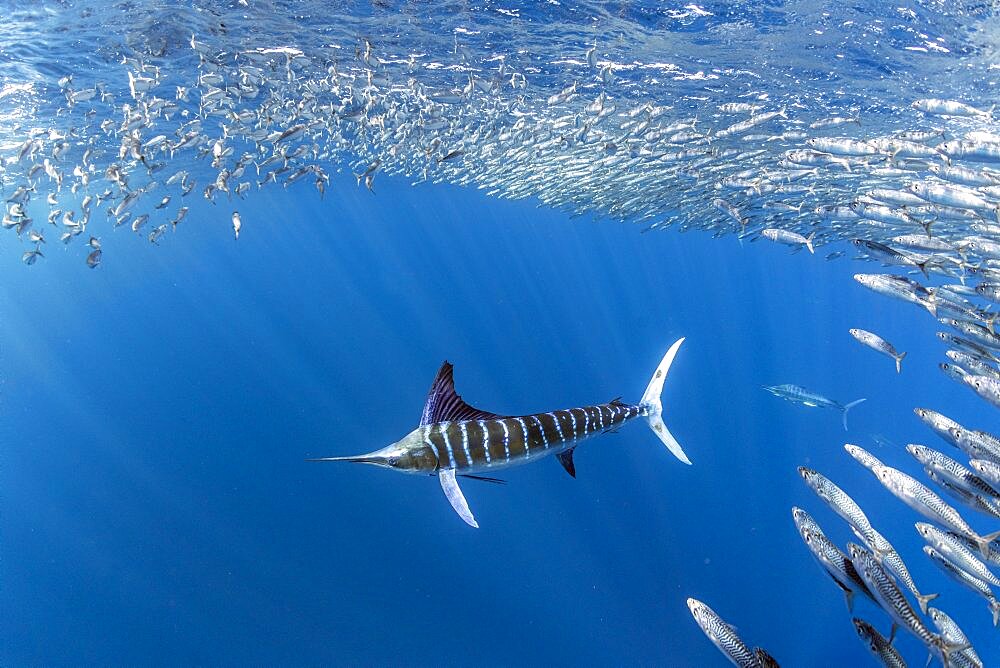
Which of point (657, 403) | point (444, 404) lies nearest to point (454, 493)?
point (444, 404)

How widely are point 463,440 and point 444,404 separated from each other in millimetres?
352

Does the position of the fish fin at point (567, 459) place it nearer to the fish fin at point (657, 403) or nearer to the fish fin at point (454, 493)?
the fish fin at point (657, 403)

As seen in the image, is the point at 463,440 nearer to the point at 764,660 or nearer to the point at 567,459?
the point at 567,459

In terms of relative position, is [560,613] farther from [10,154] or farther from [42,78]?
[10,154]

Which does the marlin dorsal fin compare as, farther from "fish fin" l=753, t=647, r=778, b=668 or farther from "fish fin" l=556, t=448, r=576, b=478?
"fish fin" l=753, t=647, r=778, b=668

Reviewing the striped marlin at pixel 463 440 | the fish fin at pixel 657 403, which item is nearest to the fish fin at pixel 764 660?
the striped marlin at pixel 463 440

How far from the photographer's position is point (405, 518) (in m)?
15.5

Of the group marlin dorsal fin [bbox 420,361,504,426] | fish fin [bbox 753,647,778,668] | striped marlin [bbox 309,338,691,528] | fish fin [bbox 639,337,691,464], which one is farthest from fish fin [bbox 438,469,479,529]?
fish fin [bbox 639,337,691,464]

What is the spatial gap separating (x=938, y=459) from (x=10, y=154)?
2325 cm

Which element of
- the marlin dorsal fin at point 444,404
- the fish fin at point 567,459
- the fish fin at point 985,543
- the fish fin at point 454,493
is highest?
the marlin dorsal fin at point 444,404

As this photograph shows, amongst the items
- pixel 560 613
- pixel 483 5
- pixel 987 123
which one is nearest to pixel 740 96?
pixel 987 123

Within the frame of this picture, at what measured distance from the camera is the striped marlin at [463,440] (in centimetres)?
433

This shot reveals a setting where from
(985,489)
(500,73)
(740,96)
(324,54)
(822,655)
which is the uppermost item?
(324,54)

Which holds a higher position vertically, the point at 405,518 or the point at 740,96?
the point at 740,96
